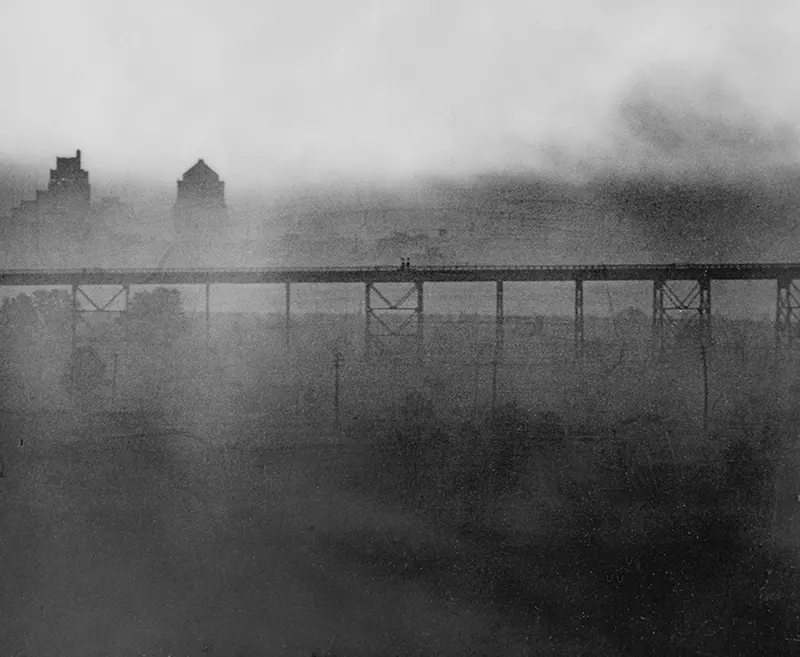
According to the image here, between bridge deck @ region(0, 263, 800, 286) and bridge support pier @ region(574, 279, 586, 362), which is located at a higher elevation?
bridge deck @ region(0, 263, 800, 286)

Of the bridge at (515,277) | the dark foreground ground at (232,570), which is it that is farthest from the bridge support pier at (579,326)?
the dark foreground ground at (232,570)

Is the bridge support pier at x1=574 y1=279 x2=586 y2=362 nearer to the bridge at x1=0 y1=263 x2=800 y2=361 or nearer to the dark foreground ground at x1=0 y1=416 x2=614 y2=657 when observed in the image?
the bridge at x1=0 y1=263 x2=800 y2=361

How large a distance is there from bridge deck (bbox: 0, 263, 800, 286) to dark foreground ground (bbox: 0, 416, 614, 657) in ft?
58.5

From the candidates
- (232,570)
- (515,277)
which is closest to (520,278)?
(515,277)

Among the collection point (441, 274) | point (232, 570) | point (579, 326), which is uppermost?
point (441, 274)

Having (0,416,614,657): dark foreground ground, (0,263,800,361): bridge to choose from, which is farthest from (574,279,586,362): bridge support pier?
(0,416,614,657): dark foreground ground

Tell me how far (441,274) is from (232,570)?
24.7 m

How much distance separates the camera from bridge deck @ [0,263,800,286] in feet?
122

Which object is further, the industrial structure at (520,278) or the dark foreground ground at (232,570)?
the industrial structure at (520,278)

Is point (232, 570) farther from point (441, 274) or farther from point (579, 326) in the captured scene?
point (579, 326)

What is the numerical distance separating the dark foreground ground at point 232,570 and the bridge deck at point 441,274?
1782 cm

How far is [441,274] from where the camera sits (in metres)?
39.3

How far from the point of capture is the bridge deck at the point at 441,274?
122ft

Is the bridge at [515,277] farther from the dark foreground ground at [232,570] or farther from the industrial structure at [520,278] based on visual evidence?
the dark foreground ground at [232,570]
